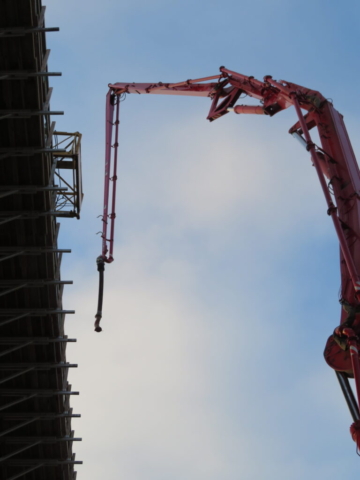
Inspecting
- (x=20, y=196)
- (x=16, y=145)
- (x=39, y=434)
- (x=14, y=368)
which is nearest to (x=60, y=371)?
(x=14, y=368)

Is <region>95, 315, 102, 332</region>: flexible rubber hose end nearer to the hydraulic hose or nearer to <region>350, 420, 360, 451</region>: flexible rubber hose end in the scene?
the hydraulic hose

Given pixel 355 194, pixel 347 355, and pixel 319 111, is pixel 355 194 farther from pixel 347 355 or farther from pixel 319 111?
pixel 347 355

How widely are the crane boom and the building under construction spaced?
1.84 metres

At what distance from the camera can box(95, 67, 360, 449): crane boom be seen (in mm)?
11422

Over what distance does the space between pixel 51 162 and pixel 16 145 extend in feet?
3.16

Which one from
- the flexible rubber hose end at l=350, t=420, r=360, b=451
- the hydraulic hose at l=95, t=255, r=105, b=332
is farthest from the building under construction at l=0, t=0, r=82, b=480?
the flexible rubber hose end at l=350, t=420, r=360, b=451

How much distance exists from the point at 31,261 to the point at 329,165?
728 cm

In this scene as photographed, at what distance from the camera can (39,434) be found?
18531 millimetres

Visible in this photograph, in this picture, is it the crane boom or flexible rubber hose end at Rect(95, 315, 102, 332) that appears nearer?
the crane boom

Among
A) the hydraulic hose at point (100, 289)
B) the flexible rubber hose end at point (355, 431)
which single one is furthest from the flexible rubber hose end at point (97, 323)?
the flexible rubber hose end at point (355, 431)

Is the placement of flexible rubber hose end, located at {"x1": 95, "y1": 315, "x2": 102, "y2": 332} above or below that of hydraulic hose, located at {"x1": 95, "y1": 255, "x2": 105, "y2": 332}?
below

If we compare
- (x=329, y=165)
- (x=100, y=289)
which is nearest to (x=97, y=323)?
(x=100, y=289)

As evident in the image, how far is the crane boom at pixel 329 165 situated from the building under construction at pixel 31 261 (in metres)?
1.84

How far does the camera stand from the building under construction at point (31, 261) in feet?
45.0
